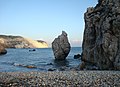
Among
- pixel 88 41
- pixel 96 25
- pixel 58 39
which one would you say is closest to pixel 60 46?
pixel 58 39

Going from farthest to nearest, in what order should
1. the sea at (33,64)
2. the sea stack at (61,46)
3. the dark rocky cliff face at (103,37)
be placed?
the sea stack at (61,46)
the sea at (33,64)
the dark rocky cliff face at (103,37)

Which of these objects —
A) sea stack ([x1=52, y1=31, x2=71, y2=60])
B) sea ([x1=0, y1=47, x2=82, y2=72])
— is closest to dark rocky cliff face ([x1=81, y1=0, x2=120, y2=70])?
sea ([x1=0, y1=47, x2=82, y2=72])

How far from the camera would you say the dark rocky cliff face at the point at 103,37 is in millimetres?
36375

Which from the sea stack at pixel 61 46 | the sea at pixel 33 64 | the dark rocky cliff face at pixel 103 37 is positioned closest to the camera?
the dark rocky cliff face at pixel 103 37

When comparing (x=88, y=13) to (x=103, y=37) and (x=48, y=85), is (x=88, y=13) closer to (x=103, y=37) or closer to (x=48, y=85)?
(x=103, y=37)

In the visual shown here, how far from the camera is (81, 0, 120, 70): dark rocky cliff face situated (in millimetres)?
36375

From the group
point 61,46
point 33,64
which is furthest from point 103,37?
point 61,46

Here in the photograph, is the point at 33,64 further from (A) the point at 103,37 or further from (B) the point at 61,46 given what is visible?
(A) the point at 103,37

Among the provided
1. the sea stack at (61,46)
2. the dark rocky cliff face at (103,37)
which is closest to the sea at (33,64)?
the sea stack at (61,46)

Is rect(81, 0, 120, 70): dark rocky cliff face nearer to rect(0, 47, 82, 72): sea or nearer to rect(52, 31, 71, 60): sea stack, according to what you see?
rect(0, 47, 82, 72): sea

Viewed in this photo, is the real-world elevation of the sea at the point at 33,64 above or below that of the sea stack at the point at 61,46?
below

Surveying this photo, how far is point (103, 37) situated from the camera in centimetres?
3838

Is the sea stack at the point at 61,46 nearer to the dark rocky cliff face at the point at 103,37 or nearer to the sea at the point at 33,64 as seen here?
the sea at the point at 33,64

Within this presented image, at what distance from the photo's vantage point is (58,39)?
77.3m
